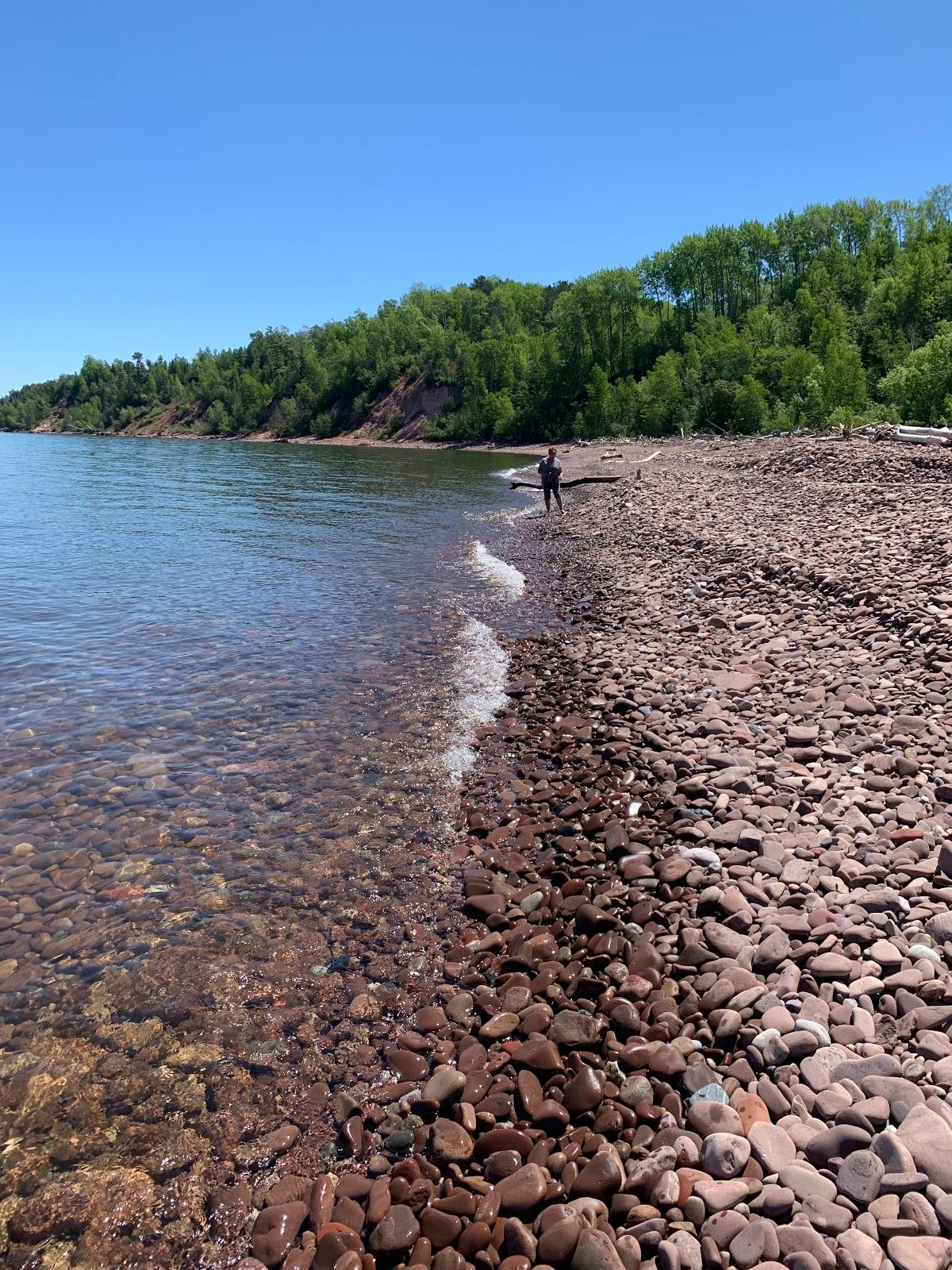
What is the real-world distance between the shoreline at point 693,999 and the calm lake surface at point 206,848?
685mm

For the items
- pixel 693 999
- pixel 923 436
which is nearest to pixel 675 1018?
pixel 693 999

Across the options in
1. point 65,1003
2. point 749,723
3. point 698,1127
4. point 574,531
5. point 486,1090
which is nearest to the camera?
point 698,1127

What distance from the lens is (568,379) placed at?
111 meters

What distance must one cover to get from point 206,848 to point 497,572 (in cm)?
1550

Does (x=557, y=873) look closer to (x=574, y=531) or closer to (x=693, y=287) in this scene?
(x=574, y=531)

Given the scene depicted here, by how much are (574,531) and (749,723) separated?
1937cm

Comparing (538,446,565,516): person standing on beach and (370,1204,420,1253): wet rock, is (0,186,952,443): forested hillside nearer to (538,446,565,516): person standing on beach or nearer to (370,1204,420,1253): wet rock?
(538,446,565,516): person standing on beach

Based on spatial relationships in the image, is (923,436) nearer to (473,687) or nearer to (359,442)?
(473,687)

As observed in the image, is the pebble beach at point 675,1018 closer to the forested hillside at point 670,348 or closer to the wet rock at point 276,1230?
the wet rock at point 276,1230

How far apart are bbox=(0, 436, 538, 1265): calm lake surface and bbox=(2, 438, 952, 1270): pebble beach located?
37cm

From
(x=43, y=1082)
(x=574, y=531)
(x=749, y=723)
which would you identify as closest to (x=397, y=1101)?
(x=43, y=1082)

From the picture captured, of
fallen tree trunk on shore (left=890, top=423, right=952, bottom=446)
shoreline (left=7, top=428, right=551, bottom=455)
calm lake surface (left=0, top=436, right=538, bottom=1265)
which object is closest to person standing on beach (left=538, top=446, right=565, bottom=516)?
fallen tree trunk on shore (left=890, top=423, right=952, bottom=446)

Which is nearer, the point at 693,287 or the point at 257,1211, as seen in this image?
the point at 257,1211

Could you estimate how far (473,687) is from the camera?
482 inches
